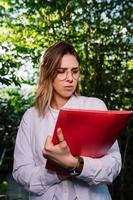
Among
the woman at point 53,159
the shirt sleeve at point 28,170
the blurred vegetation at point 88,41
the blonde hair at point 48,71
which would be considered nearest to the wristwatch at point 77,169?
the woman at point 53,159

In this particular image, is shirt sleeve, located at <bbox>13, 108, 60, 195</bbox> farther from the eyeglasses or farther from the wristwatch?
the eyeglasses

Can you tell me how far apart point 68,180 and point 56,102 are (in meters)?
0.36

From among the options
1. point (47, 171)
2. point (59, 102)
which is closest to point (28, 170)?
point (47, 171)

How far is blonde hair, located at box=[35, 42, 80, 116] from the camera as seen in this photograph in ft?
6.08

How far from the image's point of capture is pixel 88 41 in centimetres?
505

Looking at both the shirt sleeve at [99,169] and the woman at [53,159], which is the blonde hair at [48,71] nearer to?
the woman at [53,159]

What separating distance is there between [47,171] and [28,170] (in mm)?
95

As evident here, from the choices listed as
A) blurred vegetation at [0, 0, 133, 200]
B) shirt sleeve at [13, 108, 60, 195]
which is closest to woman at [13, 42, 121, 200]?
shirt sleeve at [13, 108, 60, 195]

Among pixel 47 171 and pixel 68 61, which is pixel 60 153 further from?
pixel 68 61

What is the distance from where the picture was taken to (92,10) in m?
4.99

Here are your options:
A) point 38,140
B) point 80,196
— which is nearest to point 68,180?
point 80,196

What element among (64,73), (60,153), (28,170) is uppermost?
(64,73)

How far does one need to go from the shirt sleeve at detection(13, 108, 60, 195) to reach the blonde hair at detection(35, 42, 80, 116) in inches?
3.3

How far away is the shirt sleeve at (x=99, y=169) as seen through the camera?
64.1 inches
